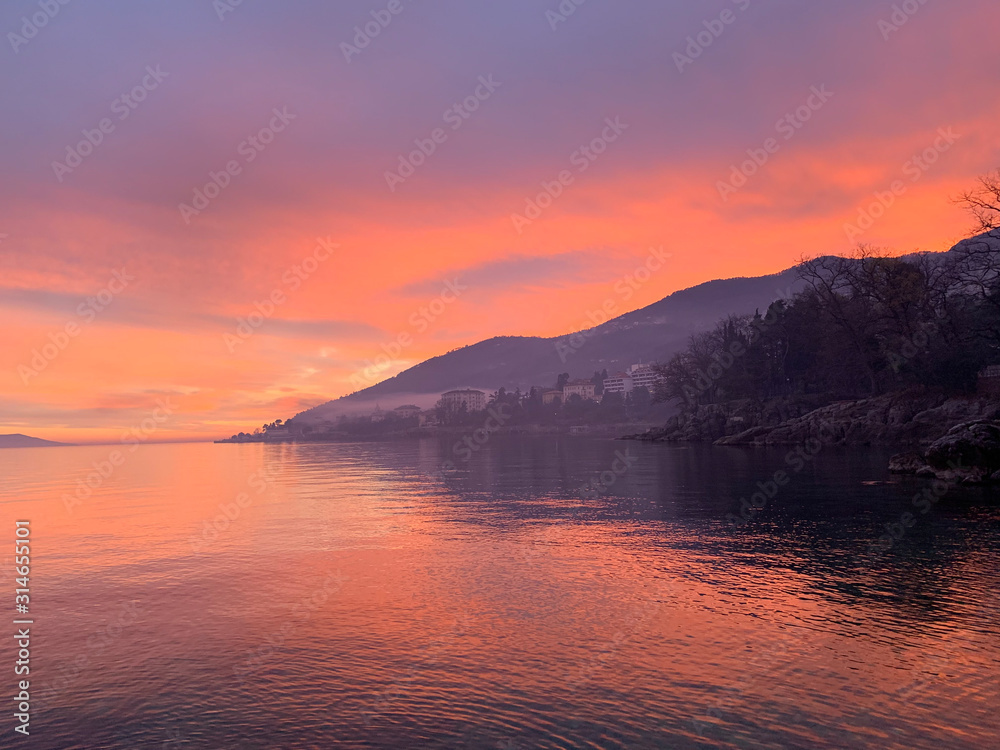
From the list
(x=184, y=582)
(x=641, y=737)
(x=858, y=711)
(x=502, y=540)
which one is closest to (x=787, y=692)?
(x=858, y=711)

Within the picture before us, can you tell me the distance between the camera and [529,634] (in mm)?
15617

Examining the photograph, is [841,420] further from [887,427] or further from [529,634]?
[529,634]

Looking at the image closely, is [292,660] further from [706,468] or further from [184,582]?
[706,468]

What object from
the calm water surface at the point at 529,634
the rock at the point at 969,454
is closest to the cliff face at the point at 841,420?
the rock at the point at 969,454

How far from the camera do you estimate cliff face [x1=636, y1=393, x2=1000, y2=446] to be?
75.8 metres

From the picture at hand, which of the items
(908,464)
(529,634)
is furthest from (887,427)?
(529,634)

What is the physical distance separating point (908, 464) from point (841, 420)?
167 feet

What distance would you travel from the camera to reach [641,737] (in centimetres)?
1030

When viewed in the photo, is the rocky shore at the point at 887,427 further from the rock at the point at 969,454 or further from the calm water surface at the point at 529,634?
the calm water surface at the point at 529,634

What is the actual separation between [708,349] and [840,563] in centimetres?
16159

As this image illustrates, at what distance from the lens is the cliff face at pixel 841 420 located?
249 feet

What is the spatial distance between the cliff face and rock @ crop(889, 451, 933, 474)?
16.0m

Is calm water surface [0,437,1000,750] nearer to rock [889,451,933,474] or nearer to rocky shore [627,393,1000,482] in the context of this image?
rocky shore [627,393,1000,482]

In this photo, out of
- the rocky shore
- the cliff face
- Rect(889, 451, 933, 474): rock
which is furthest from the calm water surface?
the cliff face
